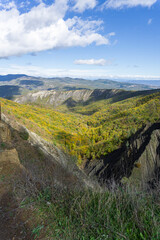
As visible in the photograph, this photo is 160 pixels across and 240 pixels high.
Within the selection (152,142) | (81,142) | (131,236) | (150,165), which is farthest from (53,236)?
(81,142)

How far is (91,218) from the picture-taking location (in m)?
3.75

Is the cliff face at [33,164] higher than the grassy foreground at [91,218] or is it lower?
lower

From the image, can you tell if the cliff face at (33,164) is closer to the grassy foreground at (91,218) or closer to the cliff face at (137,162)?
the grassy foreground at (91,218)

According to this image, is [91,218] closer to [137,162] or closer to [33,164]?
[33,164]

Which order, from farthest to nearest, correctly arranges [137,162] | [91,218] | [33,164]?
[137,162] → [33,164] → [91,218]

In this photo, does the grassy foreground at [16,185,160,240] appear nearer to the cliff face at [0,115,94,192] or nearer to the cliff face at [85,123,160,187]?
the cliff face at [0,115,94,192]

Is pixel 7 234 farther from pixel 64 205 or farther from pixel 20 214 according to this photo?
pixel 64 205

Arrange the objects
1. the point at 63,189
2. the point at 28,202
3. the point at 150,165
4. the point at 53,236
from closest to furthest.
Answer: the point at 53,236
the point at 28,202
the point at 63,189
the point at 150,165

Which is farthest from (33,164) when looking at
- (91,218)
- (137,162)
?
(137,162)

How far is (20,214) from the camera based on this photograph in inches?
166

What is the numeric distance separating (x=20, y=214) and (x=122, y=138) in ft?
134

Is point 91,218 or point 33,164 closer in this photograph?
point 91,218

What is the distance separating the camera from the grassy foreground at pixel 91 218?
3331 millimetres

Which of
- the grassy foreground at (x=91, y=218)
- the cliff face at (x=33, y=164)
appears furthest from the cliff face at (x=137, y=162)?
the grassy foreground at (x=91, y=218)
